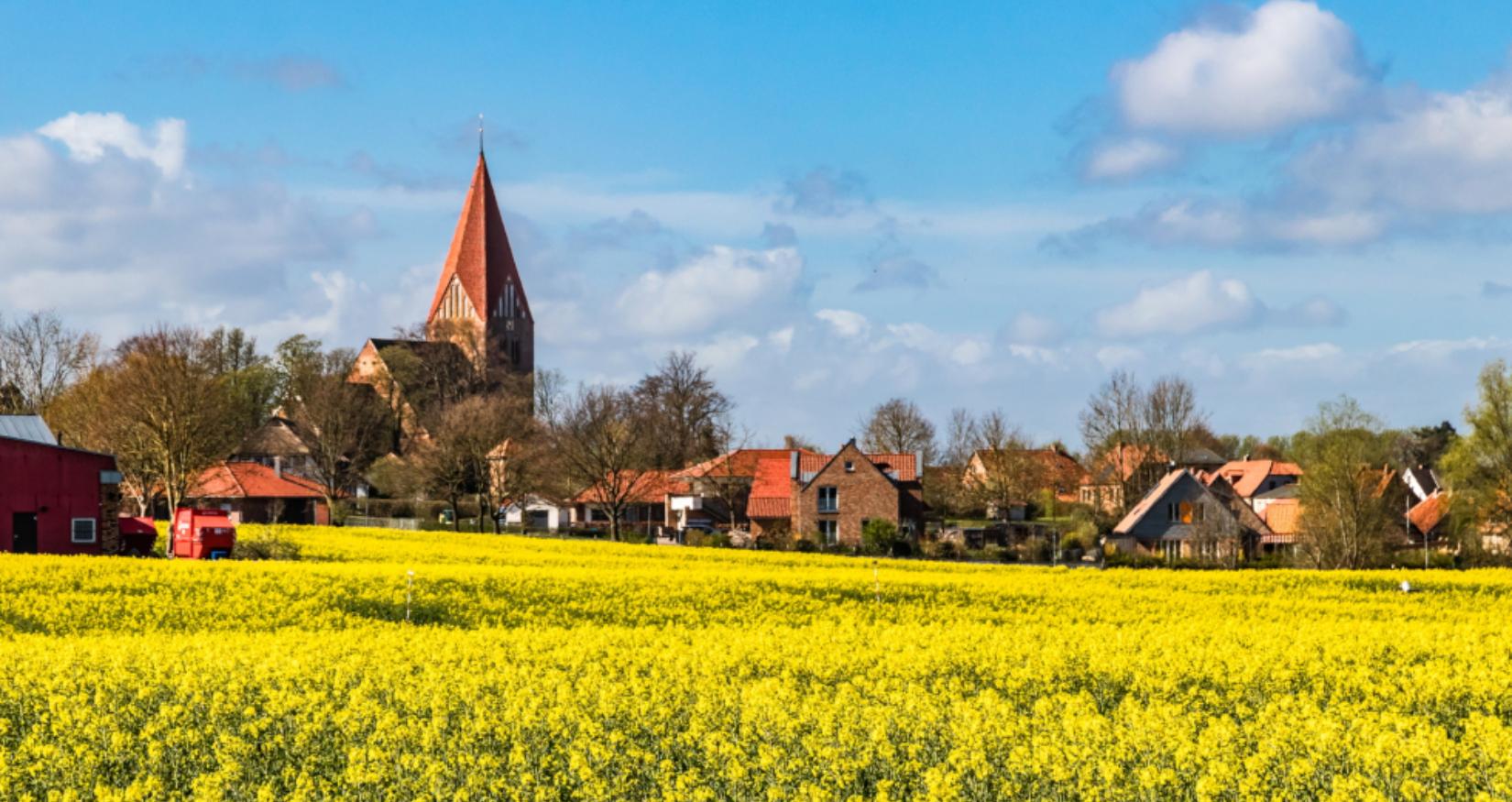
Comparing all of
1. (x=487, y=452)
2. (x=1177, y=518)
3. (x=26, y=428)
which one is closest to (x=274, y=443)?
(x=487, y=452)

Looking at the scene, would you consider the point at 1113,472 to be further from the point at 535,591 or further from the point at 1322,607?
the point at 535,591

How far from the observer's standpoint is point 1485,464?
263ft

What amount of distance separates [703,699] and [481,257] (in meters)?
150

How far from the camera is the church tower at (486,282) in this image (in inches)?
6265

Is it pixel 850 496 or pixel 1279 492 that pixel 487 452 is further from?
pixel 1279 492

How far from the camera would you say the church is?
12925 centimetres

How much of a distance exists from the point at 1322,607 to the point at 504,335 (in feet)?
421

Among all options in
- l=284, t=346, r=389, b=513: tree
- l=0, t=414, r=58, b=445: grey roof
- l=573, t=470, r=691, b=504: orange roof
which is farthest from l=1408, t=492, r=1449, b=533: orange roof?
l=0, t=414, r=58, b=445: grey roof

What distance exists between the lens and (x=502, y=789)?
1211 centimetres

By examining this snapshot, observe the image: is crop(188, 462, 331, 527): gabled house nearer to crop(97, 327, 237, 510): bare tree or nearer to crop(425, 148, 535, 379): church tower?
crop(97, 327, 237, 510): bare tree

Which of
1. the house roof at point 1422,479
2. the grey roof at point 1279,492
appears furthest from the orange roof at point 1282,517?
the house roof at point 1422,479

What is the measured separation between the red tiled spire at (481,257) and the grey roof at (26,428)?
324ft

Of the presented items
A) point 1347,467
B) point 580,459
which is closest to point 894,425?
point 580,459

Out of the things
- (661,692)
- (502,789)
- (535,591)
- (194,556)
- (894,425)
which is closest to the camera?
(502,789)
